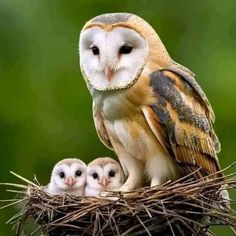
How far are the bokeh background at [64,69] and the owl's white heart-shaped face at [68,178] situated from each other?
10.5ft

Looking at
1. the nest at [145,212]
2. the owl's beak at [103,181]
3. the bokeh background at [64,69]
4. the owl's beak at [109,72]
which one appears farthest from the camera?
the bokeh background at [64,69]

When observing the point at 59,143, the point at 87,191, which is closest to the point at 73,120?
the point at 59,143

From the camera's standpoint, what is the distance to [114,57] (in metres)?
7.80

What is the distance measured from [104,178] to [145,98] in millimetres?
486

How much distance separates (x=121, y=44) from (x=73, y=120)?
4.13 m

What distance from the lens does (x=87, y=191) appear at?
26.7 feet

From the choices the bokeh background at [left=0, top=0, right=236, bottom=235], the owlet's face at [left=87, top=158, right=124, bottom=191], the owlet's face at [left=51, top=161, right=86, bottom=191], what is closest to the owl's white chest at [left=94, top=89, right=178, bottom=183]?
the owlet's face at [left=87, top=158, right=124, bottom=191]

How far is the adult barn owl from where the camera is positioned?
7.81m

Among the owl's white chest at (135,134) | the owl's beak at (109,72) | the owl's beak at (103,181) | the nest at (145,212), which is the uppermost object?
the owl's beak at (109,72)

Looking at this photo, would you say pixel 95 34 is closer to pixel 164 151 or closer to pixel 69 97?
pixel 164 151

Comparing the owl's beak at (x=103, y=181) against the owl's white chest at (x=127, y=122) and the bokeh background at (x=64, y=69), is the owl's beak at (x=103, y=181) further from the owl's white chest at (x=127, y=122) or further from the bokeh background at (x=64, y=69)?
the bokeh background at (x=64, y=69)

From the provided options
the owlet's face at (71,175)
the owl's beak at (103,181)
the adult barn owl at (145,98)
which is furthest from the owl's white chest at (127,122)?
the owlet's face at (71,175)

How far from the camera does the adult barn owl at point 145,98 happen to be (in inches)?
308

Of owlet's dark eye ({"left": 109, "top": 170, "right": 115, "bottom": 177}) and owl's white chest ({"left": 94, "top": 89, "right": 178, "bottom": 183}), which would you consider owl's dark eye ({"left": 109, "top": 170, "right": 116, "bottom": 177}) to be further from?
owl's white chest ({"left": 94, "top": 89, "right": 178, "bottom": 183})
